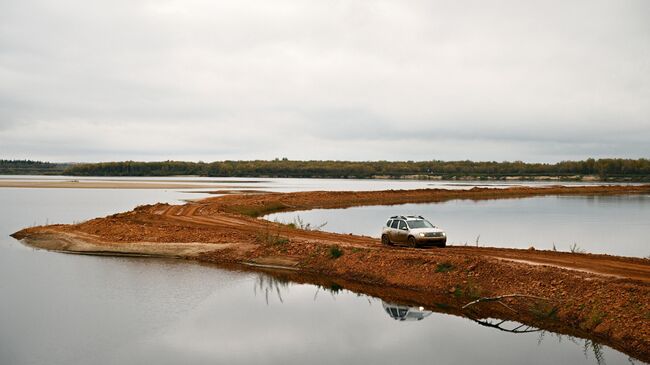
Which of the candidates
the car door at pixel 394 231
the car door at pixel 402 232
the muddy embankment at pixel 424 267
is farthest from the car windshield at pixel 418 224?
the muddy embankment at pixel 424 267

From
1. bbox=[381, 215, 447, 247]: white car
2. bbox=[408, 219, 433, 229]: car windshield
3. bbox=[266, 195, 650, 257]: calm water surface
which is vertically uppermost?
bbox=[408, 219, 433, 229]: car windshield

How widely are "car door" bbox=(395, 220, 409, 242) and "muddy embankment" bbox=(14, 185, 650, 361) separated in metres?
1.37

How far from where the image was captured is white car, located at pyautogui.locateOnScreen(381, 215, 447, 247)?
108ft

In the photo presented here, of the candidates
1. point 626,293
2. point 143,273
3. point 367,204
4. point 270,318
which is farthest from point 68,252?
point 367,204

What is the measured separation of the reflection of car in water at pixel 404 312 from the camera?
75.6 feet

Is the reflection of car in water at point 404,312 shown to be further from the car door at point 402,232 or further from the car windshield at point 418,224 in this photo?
the car windshield at point 418,224

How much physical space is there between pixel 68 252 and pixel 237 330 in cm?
2727

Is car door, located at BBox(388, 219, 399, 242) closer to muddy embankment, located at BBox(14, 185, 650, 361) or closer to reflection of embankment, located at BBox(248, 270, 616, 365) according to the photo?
muddy embankment, located at BBox(14, 185, 650, 361)

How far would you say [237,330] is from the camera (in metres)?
20.8

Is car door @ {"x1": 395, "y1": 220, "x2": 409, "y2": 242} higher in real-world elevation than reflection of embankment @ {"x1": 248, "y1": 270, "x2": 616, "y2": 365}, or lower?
higher

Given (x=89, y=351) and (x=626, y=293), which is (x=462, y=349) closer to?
(x=626, y=293)

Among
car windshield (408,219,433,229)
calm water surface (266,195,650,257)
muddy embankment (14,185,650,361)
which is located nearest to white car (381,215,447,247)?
car windshield (408,219,433,229)

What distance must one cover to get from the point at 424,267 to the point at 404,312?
5.42 m

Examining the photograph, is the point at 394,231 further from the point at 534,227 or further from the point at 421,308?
the point at 534,227
